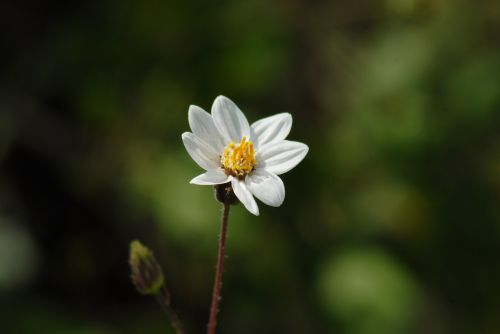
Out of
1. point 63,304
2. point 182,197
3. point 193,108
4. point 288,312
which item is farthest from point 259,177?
point 63,304

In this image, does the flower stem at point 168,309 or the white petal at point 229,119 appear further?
the white petal at point 229,119

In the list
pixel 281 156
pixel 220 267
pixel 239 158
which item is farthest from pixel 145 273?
pixel 281 156

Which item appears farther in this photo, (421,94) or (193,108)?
(421,94)

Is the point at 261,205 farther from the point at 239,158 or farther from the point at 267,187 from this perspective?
the point at 267,187

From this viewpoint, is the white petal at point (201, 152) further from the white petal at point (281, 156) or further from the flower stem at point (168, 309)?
the flower stem at point (168, 309)

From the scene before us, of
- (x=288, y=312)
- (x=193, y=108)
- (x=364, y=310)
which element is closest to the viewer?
(x=193, y=108)

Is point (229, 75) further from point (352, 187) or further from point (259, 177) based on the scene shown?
point (259, 177)

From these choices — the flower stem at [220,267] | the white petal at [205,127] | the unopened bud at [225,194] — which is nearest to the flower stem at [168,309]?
the flower stem at [220,267]
